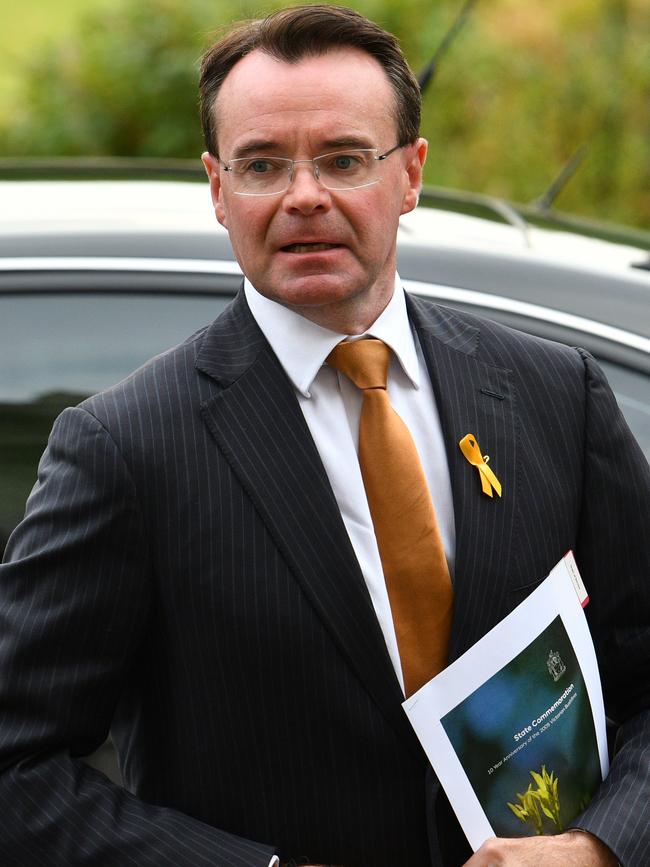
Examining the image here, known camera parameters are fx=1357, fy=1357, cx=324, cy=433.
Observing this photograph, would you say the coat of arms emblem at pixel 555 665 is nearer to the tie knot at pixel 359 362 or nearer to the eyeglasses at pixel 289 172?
the tie knot at pixel 359 362

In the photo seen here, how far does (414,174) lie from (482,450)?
42cm

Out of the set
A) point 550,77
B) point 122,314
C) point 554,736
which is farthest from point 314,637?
point 550,77

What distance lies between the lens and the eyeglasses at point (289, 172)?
1.80 m

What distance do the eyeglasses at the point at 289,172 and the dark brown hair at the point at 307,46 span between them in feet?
0.37

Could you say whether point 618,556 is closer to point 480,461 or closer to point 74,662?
point 480,461

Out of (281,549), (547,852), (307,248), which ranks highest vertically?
(307,248)

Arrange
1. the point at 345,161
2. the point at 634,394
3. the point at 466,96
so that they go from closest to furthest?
the point at 345,161
the point at 634,394
the point at 466,96

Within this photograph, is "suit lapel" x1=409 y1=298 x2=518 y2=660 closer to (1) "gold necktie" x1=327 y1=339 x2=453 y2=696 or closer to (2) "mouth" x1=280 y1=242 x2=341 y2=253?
(1) "gold necktie" x1=327 y1=339 x2=453 y2=696

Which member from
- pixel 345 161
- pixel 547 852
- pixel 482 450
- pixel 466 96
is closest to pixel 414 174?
pixel 345 161

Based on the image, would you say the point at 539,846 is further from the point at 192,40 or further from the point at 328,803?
the point at 192,40

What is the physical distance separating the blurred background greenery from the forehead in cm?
549

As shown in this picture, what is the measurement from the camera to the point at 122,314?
2555 millimetres

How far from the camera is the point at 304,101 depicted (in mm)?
1792

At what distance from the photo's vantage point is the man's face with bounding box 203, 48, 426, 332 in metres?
1.79
